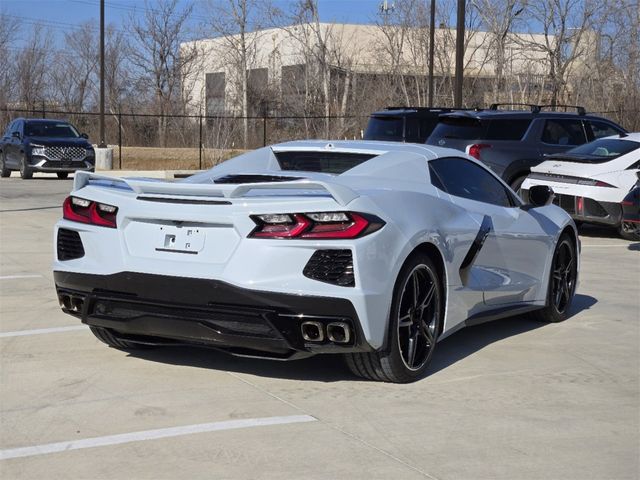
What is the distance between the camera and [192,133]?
46.5 meters

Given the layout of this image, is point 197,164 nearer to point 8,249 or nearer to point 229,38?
point 229,38

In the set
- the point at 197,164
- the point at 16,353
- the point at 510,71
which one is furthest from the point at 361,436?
the point at 510,71

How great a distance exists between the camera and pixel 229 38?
5234cm

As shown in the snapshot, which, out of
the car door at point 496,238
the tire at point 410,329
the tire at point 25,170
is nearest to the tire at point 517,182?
the car door at point 496,238

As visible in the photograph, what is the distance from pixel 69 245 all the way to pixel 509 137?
37.6 feet

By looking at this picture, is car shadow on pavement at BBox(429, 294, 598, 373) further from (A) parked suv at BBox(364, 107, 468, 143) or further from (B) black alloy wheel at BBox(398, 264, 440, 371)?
(A) parked suv at BBox(364, 107, 468, 143)

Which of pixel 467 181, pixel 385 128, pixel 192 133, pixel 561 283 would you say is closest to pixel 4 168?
pixel 385 128

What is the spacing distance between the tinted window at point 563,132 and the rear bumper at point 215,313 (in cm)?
1198

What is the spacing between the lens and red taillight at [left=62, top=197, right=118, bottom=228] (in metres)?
5.95

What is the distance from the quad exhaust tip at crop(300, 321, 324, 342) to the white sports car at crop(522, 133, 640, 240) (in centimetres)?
921

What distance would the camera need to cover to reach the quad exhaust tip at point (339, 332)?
214 inches

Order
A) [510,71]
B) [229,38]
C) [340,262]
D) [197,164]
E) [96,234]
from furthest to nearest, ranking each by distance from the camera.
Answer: [229,38] → [510,71] → [197,164] → [96,234] → [340,262]

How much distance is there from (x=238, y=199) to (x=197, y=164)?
33.9 meters

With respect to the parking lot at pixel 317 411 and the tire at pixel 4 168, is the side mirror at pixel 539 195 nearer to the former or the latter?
the parking lot at pixel 317 411
